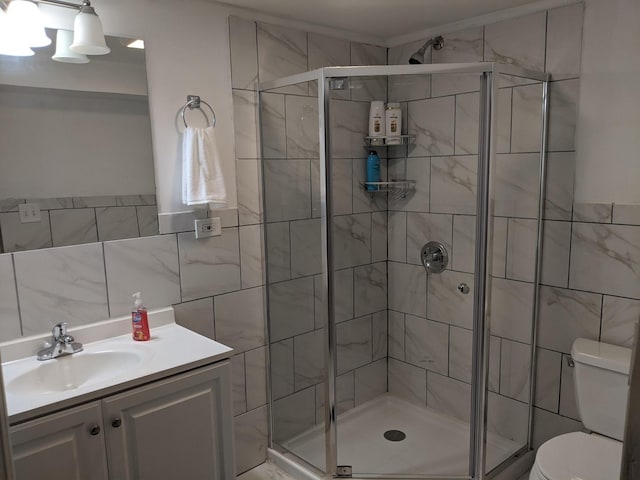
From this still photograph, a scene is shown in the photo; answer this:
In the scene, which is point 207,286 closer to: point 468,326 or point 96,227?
point 96,227

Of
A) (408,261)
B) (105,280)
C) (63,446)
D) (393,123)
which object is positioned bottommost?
(63,446)

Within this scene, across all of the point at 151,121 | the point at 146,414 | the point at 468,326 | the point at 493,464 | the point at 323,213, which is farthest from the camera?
the point at 468,326

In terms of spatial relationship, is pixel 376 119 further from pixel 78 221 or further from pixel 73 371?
pixel 73 371

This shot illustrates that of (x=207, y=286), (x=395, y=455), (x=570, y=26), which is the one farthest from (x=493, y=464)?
(x=570, y=26)

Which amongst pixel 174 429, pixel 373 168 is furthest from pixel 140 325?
pixel 373 168

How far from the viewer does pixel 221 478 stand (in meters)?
1.92

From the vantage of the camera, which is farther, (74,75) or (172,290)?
(172,290)

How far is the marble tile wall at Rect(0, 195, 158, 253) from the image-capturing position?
5.72ft

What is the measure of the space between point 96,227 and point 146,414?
75 centimetres

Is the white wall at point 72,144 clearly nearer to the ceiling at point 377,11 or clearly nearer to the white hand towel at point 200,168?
the white hand towel at point 200,168

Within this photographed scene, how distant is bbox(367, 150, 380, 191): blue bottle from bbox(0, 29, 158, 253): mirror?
3.55 feet

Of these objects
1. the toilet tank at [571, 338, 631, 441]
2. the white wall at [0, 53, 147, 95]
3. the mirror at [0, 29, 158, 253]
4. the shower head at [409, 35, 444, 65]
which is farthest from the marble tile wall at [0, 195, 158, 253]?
the toilet tank at [571, 338, 631, 441]

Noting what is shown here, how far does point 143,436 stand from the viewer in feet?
5.41

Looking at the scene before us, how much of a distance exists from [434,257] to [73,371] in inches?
70.0
